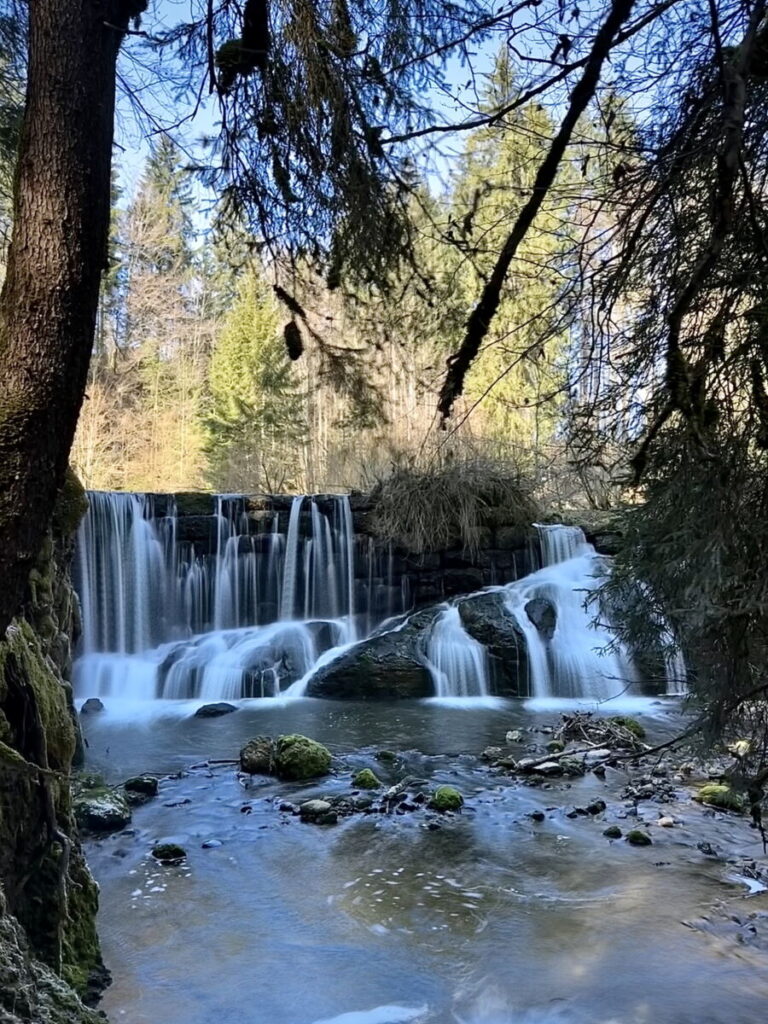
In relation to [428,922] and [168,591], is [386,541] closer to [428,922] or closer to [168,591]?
[168,591]

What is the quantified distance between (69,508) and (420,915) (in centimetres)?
338

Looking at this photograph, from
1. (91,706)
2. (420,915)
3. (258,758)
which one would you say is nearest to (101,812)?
(258,758)

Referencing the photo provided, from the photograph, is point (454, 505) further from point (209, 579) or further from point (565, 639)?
point (209, 579)

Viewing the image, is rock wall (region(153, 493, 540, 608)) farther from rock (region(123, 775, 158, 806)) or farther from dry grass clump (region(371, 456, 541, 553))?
rock (region(123, 775, 158, 806))

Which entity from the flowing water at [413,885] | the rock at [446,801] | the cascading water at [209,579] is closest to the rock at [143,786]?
the flowing water at [413,885]

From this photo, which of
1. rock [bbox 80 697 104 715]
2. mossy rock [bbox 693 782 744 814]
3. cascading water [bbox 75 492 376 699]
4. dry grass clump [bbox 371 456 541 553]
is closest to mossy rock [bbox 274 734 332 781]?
mossy rock [bbox 693 782 744 814]

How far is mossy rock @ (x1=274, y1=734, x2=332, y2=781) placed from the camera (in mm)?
7062

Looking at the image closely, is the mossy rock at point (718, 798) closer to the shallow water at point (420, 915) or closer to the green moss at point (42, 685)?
the shallow water at point (420, 915)

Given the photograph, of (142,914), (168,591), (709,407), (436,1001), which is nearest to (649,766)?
(436,1001)

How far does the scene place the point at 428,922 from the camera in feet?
14.4

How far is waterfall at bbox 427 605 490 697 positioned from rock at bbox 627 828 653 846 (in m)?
5.56

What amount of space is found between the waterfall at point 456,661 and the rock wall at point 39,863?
7.94 meters

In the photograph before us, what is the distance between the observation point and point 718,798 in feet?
19.9

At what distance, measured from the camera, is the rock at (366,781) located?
6.75 meters
